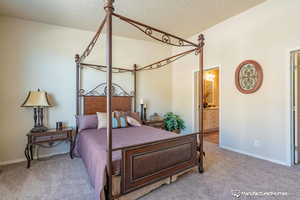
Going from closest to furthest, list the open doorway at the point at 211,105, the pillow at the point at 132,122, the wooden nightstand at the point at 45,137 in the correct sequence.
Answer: the wooden nightstand at the point at 45,137 < the pillow at the point at 132,122 < the open doorway at the point at 211,105

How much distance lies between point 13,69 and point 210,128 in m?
5.86

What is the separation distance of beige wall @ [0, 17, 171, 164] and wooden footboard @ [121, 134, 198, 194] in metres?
2.52

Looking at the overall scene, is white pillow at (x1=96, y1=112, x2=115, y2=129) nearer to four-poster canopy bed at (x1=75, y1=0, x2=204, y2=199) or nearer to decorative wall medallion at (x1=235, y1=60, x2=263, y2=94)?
four-poster canopy bed at (x1=75, y1=0, x2=204, y2=199)

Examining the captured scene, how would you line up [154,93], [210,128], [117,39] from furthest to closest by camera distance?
[210,128], [154,93], [117,39]

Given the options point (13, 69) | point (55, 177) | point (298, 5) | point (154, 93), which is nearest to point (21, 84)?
point (13, 69)

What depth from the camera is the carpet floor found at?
1.98 metres

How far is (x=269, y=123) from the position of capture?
3.02 m

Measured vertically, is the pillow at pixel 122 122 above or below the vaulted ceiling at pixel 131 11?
below

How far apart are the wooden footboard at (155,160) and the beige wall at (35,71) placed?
2519 millimetres

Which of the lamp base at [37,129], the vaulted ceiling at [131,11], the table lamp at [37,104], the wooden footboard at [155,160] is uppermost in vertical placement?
the vaulted ceiling at [131,11]

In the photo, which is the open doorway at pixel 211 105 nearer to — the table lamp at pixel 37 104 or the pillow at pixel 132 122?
the pillow at pixel 132 122

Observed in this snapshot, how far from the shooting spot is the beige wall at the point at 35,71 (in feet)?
10.1

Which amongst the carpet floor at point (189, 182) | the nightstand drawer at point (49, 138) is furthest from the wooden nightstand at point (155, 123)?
the nightstand drawer at point (49, 138)

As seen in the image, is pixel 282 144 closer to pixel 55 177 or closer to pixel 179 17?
pixel 179 17
